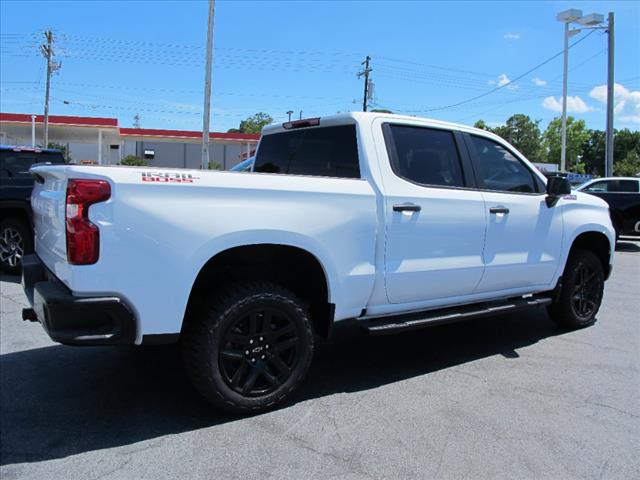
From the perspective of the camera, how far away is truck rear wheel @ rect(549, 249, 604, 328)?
572 centimetres

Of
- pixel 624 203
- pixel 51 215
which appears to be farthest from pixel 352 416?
pixel 624 203

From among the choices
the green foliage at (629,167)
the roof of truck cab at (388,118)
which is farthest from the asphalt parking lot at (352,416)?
the green foliage at (629,167)

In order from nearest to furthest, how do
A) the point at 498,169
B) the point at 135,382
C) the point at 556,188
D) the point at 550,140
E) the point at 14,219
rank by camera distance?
the point at 135,382 < the point at 498,169 < the point at 556,188 < the point at 14,219 < the point at 550,140

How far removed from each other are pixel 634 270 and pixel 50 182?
34.2ft

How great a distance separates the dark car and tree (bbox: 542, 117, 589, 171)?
2475 inches

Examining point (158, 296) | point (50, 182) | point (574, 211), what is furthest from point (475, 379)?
point (50, 182)

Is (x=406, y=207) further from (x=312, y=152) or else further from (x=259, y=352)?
(x=259, y=352)

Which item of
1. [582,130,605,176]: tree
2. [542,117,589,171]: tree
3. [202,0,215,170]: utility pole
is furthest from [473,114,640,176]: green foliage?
[202,0,215,170]: utility pole

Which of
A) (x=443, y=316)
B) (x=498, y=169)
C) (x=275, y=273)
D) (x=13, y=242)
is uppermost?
(x=498, y=169)

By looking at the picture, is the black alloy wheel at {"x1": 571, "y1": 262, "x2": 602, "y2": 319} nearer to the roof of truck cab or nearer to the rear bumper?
the roof of truck cab

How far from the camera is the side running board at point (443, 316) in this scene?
159 inches

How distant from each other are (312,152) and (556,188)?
7.64 feet

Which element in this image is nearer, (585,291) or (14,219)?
(585,291)

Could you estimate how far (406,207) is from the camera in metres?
4.07
